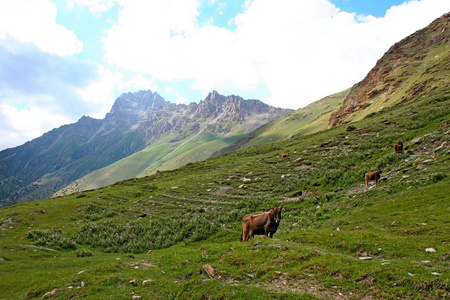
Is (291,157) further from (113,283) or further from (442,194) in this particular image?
(113,283)

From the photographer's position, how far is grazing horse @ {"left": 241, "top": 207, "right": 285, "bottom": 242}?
1822 centimetres

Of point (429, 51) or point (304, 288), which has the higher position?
point (429, 51)

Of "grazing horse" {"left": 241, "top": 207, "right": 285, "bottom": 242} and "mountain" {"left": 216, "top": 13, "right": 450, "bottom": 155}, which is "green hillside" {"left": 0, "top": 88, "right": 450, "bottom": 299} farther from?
"mountain" {"left": 216, "top": 13, "right": 450, "bottom": 155}

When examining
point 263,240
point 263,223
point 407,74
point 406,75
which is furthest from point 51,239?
point 407,74

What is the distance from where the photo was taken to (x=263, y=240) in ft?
56.3

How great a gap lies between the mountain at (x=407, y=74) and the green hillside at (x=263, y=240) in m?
47.2

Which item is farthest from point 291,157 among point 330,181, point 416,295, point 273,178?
point 416,295

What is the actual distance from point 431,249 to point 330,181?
23294 millimetres

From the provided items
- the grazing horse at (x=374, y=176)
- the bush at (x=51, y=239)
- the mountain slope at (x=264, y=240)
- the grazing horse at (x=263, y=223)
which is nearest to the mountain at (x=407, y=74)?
the mountain slope at (x=264, y=240)

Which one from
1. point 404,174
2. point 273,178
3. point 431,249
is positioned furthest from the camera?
point 273,178

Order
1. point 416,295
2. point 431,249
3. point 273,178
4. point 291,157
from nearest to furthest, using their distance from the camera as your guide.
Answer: point 416,295 < point 431,249 < point 273,178 < point 291,157

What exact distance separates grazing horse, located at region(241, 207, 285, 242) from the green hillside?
1001 millimetres

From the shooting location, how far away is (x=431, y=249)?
1120 cm

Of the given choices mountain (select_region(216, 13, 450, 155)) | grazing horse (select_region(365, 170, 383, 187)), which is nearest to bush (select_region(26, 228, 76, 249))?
grazing horse (select_region(365, 170, 383, 187))
